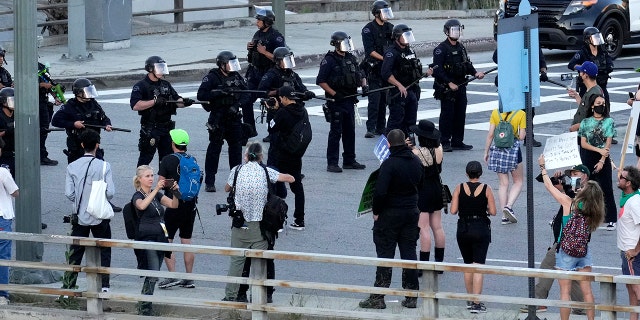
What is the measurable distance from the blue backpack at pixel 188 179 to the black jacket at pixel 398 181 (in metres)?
1.83

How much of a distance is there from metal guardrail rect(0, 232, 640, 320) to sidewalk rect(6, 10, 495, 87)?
42.4 feet

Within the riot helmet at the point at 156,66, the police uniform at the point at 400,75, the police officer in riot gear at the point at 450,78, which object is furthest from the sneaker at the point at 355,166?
the riot helmet at the point at 156,66

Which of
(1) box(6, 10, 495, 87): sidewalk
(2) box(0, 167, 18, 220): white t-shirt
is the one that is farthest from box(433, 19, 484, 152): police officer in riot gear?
(2) box(0, 167, 18, 220): white t-shirt

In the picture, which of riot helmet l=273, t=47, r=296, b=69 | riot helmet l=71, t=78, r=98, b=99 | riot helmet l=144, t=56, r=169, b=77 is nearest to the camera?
riot helmet l=71, t=78, r=98, b=99

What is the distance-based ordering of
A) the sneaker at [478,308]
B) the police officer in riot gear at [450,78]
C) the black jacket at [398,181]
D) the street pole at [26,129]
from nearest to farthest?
the sneaker at [478,308] < the black jacket at [398,181] < the street pole at [26,129] < the police officer in riot gear at [450,78]

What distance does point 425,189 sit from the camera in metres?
12.1

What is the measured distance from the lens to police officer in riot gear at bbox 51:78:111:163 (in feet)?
46.9

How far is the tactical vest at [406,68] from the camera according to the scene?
56.4 ft

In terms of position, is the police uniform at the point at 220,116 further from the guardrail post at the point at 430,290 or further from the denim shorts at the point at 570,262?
the guardrail post at the point at 430,290

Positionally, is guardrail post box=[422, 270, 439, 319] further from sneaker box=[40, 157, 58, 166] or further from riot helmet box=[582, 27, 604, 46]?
riot helmet box=[582, 27, 604, 46]

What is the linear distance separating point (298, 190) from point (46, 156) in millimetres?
4620

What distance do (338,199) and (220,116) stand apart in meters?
1.76

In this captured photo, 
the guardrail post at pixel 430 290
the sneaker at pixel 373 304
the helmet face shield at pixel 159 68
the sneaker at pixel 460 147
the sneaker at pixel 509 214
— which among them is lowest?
the sneaker at pixel 373 304

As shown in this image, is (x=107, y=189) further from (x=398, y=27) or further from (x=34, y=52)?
(x=398, y=27)
